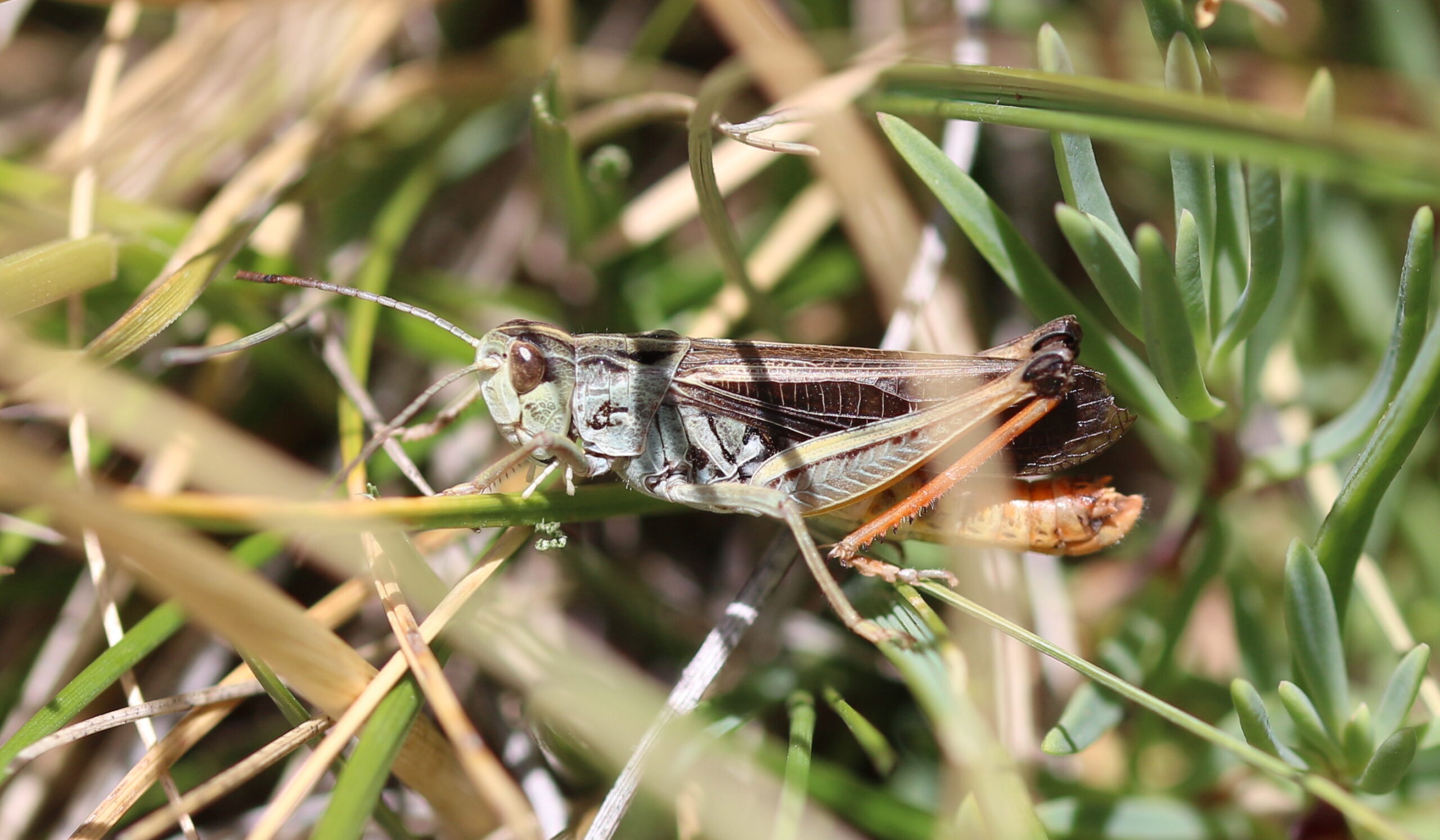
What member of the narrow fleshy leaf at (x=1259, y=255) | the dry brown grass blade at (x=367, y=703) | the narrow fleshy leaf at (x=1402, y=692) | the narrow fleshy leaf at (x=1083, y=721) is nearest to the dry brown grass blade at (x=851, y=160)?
the narrow fleshy leaf at (x=1259, y=255)

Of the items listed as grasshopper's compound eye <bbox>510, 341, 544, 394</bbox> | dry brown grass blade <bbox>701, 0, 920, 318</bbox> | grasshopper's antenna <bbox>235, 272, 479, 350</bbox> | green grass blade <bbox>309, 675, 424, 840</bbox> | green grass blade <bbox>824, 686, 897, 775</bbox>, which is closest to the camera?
green grass blade <bbox>309, 675, 424, 840</bbox>

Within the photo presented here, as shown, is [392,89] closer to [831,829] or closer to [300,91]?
[300,91]

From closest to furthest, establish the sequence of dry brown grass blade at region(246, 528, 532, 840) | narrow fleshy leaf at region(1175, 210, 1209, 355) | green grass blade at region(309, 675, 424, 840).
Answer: green grass blade at region(309, 675, 424, 840) < dry brown grass blade at region(246, 528, 532, 840) < narrow fleshy leaf at region(1175, 210, 1209, 355)

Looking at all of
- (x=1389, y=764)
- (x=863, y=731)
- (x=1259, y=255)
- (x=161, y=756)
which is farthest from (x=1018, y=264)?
(x=161, y=756)

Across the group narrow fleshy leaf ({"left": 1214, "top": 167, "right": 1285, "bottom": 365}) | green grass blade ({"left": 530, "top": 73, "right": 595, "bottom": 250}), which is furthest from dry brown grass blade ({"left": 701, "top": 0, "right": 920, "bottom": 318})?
narrow fleshy leaf ({"left": 1214, "top": 167, "right": 1285, "bottom": 365})

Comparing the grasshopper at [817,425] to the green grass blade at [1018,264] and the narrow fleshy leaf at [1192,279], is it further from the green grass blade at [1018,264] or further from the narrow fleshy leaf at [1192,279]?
the narrow fleshy leaf at [1192,279]

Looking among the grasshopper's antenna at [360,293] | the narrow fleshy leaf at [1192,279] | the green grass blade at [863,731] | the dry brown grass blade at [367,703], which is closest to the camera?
the dry brown grass blade at [367,703]

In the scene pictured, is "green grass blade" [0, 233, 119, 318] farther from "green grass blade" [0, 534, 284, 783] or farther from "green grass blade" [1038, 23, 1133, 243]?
"green grass blade" [1038, 23, 1133, 243]
